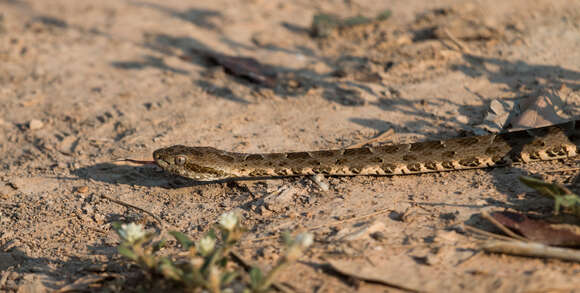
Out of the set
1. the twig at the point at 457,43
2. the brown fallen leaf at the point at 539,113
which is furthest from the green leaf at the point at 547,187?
the twig at the point at 457,43

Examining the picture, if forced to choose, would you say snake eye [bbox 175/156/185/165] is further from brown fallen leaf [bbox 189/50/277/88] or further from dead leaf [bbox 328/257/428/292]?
dead leaf [bbox 328/257/428/292]

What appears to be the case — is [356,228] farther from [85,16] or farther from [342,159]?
[85,16]

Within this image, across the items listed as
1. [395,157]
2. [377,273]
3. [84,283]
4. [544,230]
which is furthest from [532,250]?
[84,283]

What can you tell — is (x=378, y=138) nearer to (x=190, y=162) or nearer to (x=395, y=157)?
(x=395, y=157)

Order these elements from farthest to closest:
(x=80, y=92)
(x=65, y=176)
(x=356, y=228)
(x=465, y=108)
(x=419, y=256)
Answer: (x=80, y=92), (x=465, y=108), (x=65, y=176), (x=356, y=228), (x=419, y=256)

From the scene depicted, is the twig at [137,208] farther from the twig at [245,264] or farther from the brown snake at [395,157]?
the twig at [245,264]

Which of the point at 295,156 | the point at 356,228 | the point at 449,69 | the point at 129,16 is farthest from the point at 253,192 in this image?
the point at 129,16

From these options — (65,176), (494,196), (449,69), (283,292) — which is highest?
(449,69)
